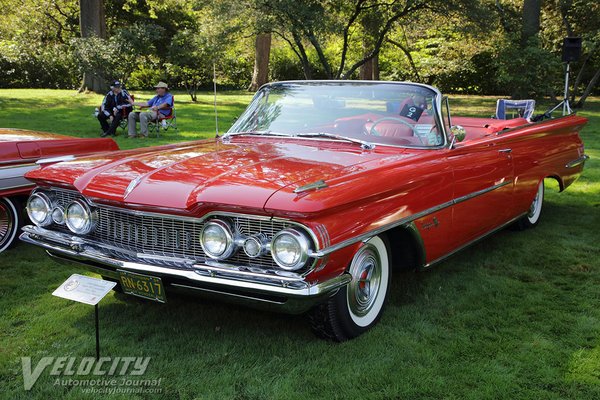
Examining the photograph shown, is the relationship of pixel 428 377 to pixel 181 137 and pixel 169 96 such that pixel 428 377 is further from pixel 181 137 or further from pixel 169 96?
pixel 169 96

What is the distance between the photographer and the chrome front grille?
9.61 ft

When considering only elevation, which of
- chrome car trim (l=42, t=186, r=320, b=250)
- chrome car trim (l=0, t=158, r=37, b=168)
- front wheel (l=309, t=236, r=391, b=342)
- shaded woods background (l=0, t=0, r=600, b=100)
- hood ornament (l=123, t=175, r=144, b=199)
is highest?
shaded woods background (l=0, t=0, r=600, b=100)

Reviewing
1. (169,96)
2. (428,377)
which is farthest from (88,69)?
(428,377)

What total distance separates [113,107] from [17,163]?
8.50m

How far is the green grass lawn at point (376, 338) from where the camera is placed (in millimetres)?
2889

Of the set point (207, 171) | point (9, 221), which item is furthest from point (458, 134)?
point (9, 221)

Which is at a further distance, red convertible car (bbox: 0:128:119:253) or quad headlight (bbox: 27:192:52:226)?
red convertible car (bbox: 0:128:119:253)

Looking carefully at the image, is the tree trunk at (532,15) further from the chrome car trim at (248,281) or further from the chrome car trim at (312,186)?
the chrome car trim at (248,281)

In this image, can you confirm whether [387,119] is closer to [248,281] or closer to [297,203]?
[297,203]

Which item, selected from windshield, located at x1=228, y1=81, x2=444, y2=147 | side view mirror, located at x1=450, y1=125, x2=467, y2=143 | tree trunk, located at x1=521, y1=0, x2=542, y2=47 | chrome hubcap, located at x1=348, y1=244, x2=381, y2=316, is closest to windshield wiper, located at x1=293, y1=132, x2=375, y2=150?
windshield, located at x1=228, y1=81, x2=444, y2=147

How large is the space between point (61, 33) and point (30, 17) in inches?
72.2

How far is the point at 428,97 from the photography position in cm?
432

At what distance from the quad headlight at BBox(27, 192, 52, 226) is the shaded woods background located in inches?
516

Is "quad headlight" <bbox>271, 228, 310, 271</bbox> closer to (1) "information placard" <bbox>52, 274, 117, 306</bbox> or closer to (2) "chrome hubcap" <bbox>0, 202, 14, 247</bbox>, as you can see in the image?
(1) "information placard" <bbox>52, 274, 117, 306</bbox>
